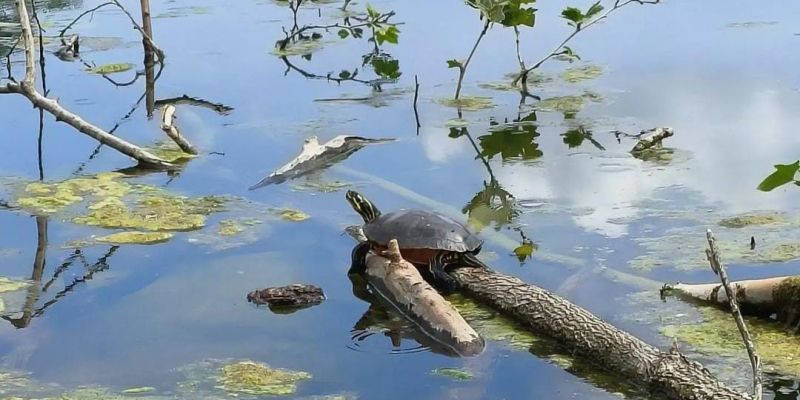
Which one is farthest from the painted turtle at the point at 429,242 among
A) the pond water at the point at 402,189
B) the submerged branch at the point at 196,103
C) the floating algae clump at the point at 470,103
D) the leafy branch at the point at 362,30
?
the leafy branch at the point at 362,30

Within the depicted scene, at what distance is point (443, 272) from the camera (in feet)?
13.1

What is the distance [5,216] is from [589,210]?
2.71 meters

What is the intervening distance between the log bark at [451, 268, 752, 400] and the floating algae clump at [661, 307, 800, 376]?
25 cm

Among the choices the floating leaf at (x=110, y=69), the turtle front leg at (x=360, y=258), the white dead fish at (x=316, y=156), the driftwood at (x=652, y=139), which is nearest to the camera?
the turtle front leg at (x=360, y=258)

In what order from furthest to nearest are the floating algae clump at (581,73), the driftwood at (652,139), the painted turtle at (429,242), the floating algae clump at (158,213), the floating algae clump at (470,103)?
1. the floating algae clump at (581,73)
2. the floating algae clump at (470,103)
3. the driftwood at (652,139)
4. the floating algae clump at (158,213)
5. the painted turtle at (429,242)

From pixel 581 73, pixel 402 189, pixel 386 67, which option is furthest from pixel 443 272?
pixel 386 67

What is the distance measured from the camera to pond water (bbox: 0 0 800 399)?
3.47 meters

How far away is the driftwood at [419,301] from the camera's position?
3420mm

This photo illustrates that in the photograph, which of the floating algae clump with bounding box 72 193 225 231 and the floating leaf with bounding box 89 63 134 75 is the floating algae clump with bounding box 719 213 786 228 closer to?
the floating algae clump with bounding box 72 193 225 231

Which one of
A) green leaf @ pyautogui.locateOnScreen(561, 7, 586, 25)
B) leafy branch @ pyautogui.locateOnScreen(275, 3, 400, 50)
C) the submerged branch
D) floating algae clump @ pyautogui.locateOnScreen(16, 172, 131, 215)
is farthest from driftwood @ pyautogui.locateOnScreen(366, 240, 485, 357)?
leafy branch @ pyautogui.locateOnScreen(275, 3, 400, 50)

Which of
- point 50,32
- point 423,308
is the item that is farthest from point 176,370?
point 50,32

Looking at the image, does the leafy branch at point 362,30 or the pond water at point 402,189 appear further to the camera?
the leafy branch at point 362,30

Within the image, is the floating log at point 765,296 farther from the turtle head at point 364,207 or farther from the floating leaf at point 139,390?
the floating leaf at point 139,390

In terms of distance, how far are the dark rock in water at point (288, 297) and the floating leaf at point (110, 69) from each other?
16.0 feet
